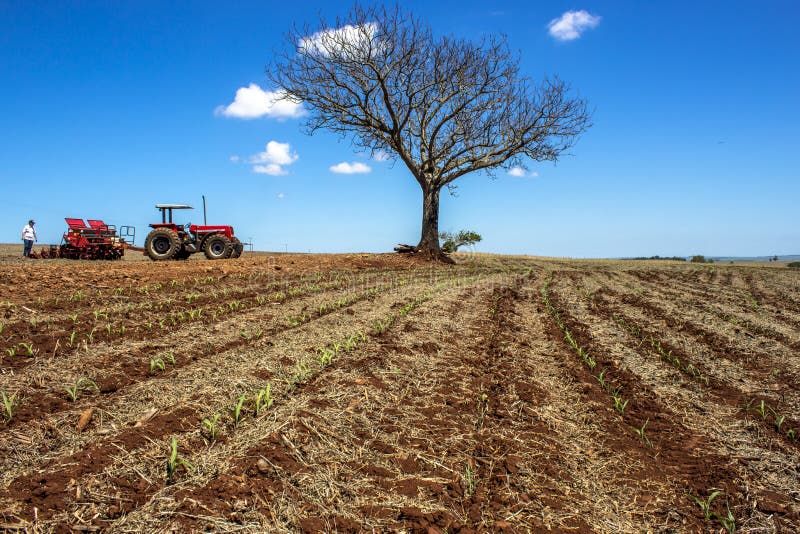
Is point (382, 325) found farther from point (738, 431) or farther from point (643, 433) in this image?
point (738, 431)

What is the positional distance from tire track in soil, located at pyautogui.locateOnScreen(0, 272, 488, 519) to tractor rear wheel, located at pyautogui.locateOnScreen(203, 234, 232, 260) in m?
14.5

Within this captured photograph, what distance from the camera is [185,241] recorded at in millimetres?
16953

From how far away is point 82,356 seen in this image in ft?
16.0

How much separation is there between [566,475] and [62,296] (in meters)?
9.12

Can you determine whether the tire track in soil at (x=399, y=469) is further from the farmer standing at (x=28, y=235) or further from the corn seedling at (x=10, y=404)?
the farmer standing at (x=28, y=235)

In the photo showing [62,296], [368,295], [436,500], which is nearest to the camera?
[436,500]

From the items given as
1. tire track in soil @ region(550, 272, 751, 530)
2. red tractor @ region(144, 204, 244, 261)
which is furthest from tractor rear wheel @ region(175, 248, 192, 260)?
tire track in soil @ region(550, 272, 751, 530)

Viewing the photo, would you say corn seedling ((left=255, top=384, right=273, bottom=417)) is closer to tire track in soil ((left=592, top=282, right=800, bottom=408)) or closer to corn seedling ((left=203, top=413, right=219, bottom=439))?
corn seedling ((left=203, top=413, right=219, bottom=439))

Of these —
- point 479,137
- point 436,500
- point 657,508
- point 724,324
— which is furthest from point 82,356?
point 479,137

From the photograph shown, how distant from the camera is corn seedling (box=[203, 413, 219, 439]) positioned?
10.4 ft

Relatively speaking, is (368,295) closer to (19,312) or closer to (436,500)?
(19,312)

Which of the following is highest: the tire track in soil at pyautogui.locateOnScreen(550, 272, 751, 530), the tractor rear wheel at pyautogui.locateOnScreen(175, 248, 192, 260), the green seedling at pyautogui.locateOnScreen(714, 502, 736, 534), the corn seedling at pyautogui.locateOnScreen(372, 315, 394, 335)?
the tractor rear wheel at pyautogui.locateOnScreen(175, 248, 192, 260)

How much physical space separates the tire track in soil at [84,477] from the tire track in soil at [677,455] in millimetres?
3158

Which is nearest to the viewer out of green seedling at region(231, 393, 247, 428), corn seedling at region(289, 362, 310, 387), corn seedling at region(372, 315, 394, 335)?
green seedling at region(231, 393, 247, 428)
